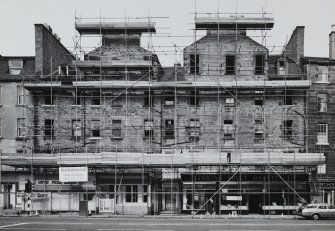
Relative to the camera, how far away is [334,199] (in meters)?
42.8

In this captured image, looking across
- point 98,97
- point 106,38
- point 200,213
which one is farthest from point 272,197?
point 106,38

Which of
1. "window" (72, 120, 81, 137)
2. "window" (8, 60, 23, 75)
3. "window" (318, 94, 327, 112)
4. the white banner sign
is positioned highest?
"window" (8, 60, 23, 75)

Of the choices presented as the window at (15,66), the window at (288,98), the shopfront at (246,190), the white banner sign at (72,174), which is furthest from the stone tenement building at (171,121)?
the window at (15,66)

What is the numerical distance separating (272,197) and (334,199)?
721cm

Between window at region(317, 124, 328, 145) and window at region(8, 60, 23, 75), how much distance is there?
26743mm

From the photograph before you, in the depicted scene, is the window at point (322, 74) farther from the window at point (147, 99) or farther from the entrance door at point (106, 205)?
the entrance door at point (106, 205)

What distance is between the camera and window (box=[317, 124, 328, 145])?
43.0 metres

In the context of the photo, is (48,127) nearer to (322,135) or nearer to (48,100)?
(48,100)

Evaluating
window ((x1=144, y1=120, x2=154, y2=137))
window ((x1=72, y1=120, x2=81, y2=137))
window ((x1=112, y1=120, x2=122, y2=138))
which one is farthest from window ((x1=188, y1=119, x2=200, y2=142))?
window ((x1=72, y1=120, x2=81, y2=137))

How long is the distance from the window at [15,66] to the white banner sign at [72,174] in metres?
12.1

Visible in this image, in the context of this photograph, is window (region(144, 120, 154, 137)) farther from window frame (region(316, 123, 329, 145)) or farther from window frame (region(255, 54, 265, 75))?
window frame (region(316, 123, 329, 145))

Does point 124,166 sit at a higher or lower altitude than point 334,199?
higher

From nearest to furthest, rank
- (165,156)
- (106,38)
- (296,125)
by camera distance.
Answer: (165,156) → (296,125) → (106,38)

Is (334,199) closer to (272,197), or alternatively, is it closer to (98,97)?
(272,197)
